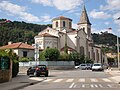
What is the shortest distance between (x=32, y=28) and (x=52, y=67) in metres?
97.6

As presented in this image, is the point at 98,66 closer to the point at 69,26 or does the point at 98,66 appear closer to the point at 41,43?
the point at 41,43

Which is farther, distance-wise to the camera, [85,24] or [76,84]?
[85,24]

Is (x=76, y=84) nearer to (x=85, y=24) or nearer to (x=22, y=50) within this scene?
(x=22, y=50)

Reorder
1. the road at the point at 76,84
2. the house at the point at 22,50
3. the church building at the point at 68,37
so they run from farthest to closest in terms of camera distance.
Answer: the church building at the point at 68,37 < the house at the point at 22,50 < the road at the point at 76,84

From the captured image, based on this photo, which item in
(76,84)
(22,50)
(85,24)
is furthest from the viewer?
(85,24)

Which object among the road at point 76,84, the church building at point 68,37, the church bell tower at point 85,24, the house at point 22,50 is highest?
the church bell tower at point 85,24

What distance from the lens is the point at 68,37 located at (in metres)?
109

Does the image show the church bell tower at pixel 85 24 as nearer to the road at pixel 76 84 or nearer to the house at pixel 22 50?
the house at pixel 22 50

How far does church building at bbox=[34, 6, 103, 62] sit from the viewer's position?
327ft

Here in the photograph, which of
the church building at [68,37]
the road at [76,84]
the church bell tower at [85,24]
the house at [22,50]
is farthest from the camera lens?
the church bell tower at [85,24]

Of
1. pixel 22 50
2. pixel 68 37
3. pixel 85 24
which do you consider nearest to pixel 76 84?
pixel 22 50

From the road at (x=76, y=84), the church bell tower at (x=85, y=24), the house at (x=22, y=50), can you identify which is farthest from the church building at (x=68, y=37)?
the road at (x=76, y=84)

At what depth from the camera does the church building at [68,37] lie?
99.6 meters

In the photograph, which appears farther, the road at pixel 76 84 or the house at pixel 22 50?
the house at pixel 22 50
